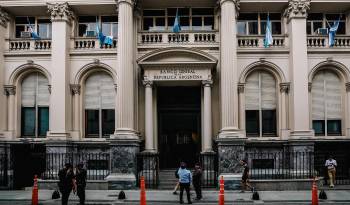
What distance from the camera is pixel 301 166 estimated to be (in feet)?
85.1

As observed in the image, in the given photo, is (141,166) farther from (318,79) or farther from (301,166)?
(318,79)

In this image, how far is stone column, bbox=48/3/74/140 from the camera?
27.3 metres

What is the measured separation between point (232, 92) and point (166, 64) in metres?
4.06

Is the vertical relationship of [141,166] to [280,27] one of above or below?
below

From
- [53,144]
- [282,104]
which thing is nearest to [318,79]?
[282,104]

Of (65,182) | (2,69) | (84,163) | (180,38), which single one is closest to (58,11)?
(2,69)

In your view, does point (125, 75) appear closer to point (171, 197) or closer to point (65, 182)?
point (171, 197)

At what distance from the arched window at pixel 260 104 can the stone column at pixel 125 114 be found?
7080 millimetres

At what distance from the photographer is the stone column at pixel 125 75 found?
83.8ft

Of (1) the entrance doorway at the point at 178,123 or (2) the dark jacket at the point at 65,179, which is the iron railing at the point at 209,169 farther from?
(2) the dark jacket at the point at 65,179

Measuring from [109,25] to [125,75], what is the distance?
16.6 feet

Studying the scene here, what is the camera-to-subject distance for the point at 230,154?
24.8 m

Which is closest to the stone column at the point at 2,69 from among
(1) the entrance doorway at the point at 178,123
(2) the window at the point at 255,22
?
(1) the entrance doorway at the point at 178,123

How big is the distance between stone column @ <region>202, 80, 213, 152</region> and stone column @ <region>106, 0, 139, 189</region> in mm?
3843
